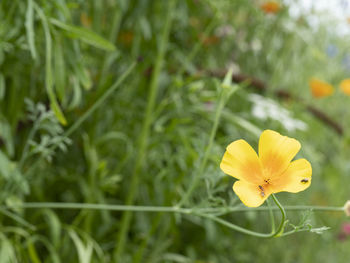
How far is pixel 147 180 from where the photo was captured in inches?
49.4

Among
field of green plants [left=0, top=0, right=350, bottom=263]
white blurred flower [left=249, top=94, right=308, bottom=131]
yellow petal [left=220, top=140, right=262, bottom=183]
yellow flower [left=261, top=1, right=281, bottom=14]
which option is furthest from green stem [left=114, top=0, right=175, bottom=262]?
yellow petal [left=220, top=140, right=262, bottom=183]

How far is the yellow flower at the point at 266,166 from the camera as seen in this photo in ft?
1.37

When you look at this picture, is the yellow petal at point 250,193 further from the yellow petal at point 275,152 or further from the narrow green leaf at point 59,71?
the narrow green leaf at point 59,71

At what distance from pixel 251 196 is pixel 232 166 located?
36 mm

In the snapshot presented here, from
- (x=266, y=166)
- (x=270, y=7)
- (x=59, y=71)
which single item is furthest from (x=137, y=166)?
(x=270, y=7)

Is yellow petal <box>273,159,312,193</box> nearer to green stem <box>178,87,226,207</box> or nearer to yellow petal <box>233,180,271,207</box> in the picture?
yellow petal <box>233,180,271,207</box>

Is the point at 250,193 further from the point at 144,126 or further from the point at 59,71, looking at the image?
the point at 144,126

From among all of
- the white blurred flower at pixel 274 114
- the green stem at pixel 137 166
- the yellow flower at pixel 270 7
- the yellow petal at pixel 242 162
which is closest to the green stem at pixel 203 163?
the yellow petal at pixel 242 162

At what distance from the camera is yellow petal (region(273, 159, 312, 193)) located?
0.41 m

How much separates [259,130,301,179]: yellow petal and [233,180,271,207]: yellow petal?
0.02 meters

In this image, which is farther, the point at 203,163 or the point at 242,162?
the point at 203,163

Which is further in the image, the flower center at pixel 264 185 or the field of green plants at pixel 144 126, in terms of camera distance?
the field of green plants at pixel 144 126

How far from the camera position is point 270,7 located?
149 cm

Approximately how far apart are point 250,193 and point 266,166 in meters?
0.04
